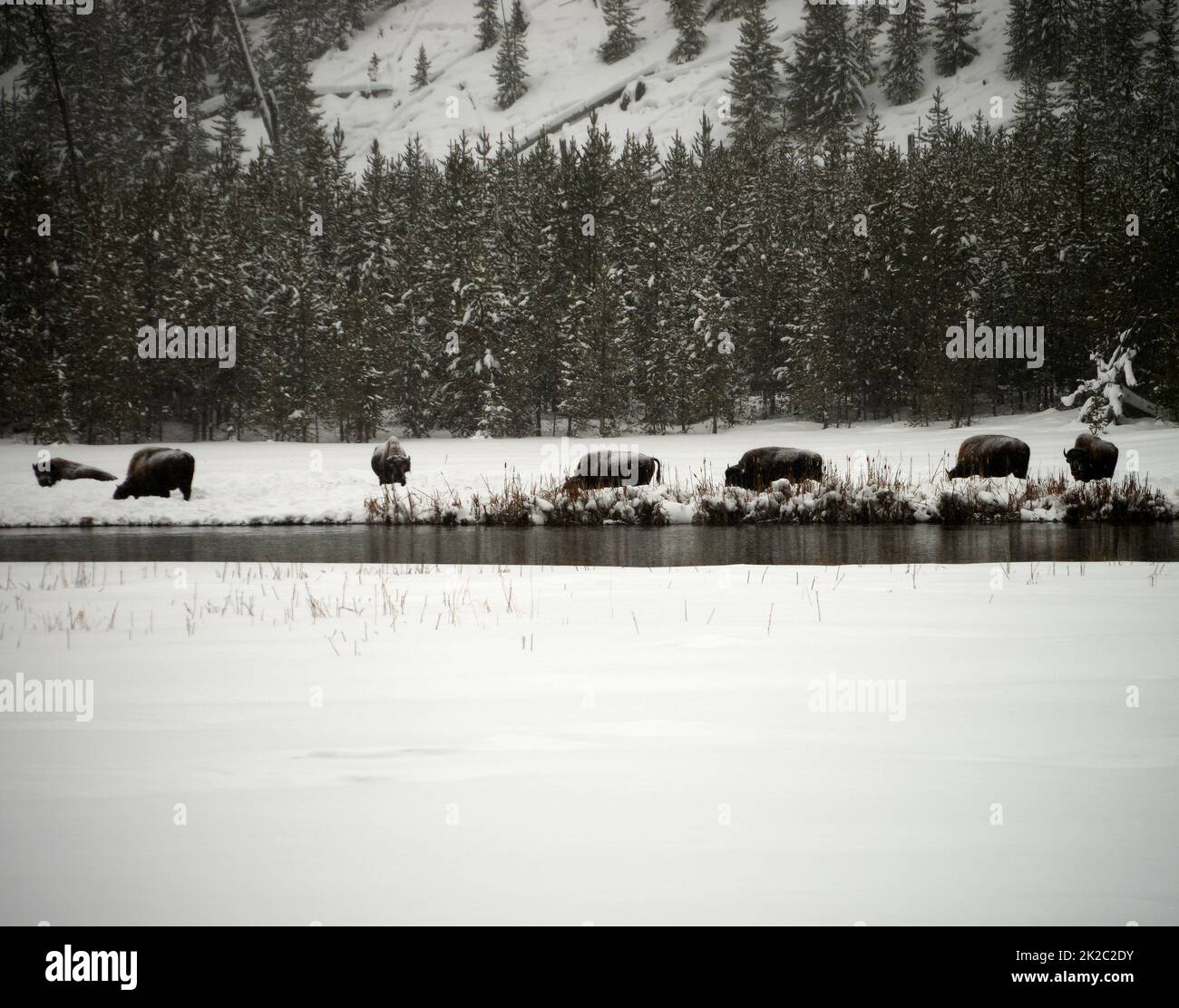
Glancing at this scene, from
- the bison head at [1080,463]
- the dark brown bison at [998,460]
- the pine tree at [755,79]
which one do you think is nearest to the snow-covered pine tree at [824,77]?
the pine tree at [755,79]

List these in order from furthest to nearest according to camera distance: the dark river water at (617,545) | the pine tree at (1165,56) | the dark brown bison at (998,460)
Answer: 1. the pine tree at (1165,56)
2. the dark brown bison at (998,460)
3. the dark river water at (617,545)

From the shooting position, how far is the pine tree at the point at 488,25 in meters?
158

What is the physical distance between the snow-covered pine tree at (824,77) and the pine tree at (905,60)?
5668mm

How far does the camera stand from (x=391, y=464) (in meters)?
25.9

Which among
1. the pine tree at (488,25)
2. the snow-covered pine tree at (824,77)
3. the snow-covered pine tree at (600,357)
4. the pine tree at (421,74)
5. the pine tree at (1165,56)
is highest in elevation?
the pine tree at (488,25)

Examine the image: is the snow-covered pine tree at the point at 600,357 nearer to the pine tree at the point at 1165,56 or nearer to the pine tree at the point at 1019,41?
the pine tree at the point at 1165,56

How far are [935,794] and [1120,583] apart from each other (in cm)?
792

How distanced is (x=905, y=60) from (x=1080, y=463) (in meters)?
100

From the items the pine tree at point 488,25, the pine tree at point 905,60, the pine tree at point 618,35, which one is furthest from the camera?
the pine tree at point 488,25

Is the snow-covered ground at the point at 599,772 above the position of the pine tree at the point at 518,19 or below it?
below

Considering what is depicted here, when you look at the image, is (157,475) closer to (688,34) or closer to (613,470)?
(613,470)

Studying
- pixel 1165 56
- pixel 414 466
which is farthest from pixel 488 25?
pixel 414 466

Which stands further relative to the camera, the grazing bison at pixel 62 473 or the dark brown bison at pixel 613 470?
the grazing bison at pixel 62 473
